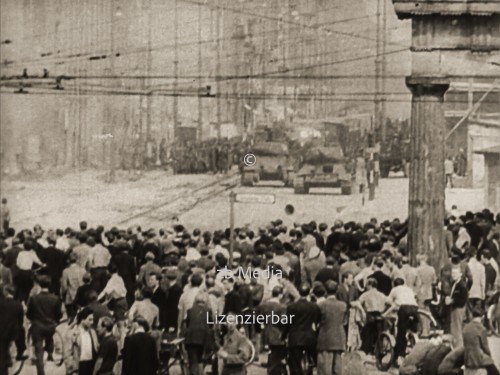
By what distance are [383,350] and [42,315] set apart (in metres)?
4.87

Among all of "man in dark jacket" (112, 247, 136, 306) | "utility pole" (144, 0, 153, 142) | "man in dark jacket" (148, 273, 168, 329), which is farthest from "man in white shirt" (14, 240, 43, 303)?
"utility pole" (144, 0, 153, 142)

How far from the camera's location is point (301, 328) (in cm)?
1520

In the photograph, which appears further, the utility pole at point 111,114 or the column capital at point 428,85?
the utility pole at point 111,114

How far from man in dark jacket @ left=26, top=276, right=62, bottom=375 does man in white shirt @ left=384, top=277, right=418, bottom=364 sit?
468 cm

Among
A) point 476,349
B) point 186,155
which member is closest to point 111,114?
point 186,155

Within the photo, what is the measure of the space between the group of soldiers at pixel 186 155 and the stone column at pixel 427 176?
7104 millimetres

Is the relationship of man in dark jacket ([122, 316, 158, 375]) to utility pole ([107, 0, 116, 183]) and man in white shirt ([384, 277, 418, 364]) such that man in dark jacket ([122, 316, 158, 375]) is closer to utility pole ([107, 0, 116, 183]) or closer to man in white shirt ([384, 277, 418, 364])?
man in white shirt ([384, 277, 418, 364])

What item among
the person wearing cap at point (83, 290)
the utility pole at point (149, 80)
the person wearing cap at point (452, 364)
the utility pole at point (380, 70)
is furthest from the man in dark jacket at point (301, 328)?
the utility pole at point (380, 70)

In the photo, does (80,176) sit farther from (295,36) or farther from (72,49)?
(295,36)

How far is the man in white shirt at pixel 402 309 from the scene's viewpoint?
16438 mm

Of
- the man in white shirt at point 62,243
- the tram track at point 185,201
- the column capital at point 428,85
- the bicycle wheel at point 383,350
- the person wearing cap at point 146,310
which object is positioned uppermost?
the column capital at point 428,85

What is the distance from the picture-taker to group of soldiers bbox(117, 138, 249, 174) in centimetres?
2708

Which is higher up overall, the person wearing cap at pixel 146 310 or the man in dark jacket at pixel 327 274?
the man in dark jacket at pixel 327 274

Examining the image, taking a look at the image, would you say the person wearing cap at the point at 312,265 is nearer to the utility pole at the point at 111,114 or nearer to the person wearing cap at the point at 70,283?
the person wearing cap at the point at 70,283
